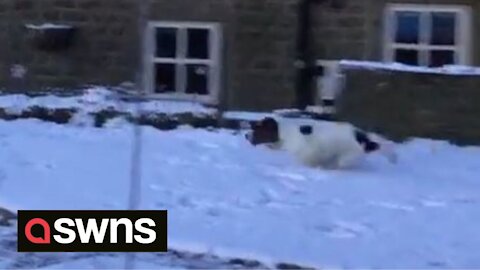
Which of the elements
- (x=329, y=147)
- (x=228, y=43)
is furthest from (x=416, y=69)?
(x=228, y=43)

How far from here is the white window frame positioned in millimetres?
13508

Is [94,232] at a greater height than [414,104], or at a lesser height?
lesser

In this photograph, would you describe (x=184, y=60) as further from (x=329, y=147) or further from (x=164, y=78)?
(x=329, y=147)

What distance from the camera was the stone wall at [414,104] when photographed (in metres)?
11.3

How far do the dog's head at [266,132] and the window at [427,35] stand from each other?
2.49 metres

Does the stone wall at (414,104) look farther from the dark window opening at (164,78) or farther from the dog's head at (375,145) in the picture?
the dark window opening at (164,78)

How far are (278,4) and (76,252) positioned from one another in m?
6.12

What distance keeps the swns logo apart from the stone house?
5653 mm

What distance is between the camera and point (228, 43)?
13.4 m

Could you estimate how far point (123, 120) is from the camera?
12148 mm

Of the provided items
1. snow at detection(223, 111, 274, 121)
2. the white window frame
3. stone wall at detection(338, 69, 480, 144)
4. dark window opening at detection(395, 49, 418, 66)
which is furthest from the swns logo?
dark window opening at detection(395, 49, 418, 66)

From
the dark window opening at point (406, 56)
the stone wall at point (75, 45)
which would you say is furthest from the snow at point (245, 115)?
the dark window opening at point (406, 56)

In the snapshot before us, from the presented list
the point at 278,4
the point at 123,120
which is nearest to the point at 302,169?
the point at 123,120

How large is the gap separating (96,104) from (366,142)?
295cm
